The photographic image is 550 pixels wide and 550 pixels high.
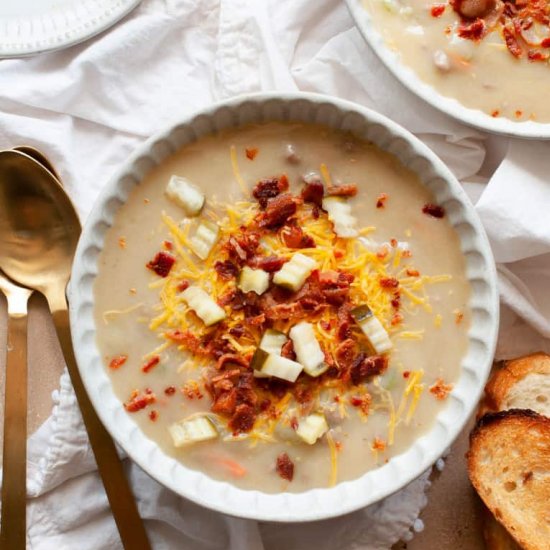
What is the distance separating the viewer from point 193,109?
8.78ft

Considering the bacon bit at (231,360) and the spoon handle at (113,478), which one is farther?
the spoon handle at (113,478)

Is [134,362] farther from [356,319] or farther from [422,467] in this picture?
[422,467]

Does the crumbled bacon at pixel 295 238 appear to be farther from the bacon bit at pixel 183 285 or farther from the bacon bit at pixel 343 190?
the bacon bit at pixel 183 285

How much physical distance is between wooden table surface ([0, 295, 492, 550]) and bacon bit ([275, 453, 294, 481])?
558 mm

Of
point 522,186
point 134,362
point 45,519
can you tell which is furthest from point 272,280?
point 45,519

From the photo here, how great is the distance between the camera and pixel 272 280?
228 centimetres

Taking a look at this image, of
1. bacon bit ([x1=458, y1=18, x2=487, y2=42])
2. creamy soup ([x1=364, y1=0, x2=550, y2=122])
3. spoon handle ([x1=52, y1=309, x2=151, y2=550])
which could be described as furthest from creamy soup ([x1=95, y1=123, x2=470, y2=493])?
bacon bit ([x1=458, y1=18, x2=487, y2=42])

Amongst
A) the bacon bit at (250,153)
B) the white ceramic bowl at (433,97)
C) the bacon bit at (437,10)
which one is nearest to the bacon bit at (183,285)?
the bacon bit at (250,153)

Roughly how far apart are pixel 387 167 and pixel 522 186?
42 cm

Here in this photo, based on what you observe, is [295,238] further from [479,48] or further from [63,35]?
[63,35]

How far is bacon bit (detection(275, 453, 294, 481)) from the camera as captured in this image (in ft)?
7.37

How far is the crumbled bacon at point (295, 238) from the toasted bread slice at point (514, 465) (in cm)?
72

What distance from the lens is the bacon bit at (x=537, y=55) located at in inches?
99.8

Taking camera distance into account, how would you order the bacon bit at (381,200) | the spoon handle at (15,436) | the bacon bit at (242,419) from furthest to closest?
1. the spoon handle at (15,436)
2. the bacon bit at (381,200)
3. the bacon bit at (242,419)
